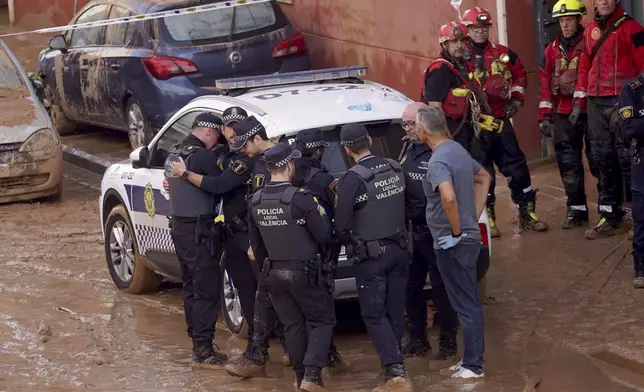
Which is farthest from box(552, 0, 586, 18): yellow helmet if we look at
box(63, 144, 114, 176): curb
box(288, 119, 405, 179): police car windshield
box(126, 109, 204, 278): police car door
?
box(63, 144, 114, 176): curb

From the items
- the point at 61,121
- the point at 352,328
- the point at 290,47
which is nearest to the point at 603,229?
the point at 352,328

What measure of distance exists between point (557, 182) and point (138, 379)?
5.58 m

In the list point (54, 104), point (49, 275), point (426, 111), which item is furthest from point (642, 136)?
point (54, 104)

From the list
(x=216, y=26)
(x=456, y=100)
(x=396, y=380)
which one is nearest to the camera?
(x=396, y=380)

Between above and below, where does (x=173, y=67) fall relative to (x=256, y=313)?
above

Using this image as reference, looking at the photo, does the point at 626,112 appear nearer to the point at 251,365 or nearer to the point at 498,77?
the point at 498,77

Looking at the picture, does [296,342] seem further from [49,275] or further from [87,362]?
[49,275]

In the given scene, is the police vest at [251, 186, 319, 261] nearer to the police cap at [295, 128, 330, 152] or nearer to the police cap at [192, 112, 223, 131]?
the police cap at [295, 128, 330, 152]

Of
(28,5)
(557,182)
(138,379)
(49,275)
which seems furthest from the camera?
(28,5)

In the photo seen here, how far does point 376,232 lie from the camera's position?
766 cm

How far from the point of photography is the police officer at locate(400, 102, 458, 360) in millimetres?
7980

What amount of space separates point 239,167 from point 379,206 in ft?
3.45

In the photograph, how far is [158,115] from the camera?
14508mm

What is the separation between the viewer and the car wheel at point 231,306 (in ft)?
29.7
